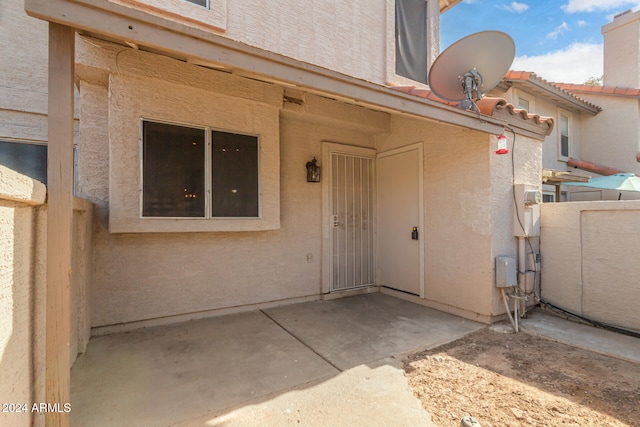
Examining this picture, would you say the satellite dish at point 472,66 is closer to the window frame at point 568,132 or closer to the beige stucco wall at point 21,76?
the beige stucco wall at point 21,76

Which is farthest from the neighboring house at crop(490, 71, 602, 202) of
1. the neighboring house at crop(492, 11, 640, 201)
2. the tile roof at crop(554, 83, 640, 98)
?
the tile roof at crop(554, 83, 640, 98)

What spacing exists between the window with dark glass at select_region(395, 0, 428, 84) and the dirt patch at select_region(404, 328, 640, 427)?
5766mm

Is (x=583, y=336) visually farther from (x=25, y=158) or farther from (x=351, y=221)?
(x=25, y=158)

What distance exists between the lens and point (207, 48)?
2279 millimetres

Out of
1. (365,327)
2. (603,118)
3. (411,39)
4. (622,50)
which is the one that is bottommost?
(365,327)

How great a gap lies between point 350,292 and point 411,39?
19.4ft

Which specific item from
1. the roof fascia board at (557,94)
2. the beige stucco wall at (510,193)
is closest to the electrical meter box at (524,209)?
the beige stucco wall at (510,193)

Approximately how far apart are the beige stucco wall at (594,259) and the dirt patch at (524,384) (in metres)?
Answer: 1.19

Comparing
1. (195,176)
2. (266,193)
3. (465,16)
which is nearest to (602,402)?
(266,193)

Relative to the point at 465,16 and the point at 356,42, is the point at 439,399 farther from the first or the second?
the point at 465,16

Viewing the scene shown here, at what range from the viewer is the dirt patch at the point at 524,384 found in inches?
89.5

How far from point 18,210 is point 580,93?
51.7 ft

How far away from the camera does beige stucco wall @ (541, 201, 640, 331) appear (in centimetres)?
386

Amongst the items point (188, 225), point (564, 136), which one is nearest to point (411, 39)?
point (188, 225)
